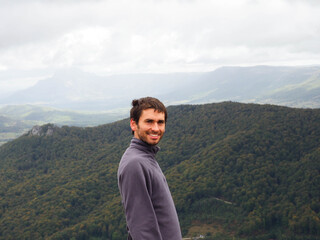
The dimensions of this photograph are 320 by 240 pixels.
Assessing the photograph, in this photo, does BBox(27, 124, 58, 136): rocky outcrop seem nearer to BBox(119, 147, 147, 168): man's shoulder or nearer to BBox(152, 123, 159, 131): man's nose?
BBox(152, 123, 159, 131): man's nose

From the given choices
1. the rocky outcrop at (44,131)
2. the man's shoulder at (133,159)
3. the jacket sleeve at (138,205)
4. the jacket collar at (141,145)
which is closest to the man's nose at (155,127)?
the jacket collar at (141,145)

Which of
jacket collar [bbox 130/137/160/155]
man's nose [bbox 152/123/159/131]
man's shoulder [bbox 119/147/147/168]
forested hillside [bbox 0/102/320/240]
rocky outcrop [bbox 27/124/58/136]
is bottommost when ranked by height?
forested hillside [bbox 0/102/320/240]

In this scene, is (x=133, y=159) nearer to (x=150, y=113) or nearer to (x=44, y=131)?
(x=150, y=113)

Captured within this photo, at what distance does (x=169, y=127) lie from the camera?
77.6 metres

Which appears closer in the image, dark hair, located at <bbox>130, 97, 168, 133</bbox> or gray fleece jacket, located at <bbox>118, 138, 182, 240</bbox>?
gray fleece jacket, located at <bbox>118, 138, 182, 240</bbox>

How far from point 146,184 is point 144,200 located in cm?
22

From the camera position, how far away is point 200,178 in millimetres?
51531

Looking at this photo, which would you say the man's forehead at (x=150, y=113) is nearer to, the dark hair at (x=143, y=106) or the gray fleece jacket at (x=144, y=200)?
the dark hair at (x=143, y=106)

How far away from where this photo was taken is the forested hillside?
140 feet

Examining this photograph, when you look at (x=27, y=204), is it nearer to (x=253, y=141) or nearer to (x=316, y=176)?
(x=253, y=141)

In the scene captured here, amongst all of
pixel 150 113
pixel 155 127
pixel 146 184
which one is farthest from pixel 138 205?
pixel 150 113

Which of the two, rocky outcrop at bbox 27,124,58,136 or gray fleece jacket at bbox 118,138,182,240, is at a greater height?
gray fleece jacket at bbox 118,138,182,240

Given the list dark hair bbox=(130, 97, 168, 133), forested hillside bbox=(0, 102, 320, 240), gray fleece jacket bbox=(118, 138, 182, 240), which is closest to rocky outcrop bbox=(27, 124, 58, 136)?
forested hillside bbox=(0, 102, 320, 240)

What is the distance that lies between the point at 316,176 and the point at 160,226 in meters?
48.6
